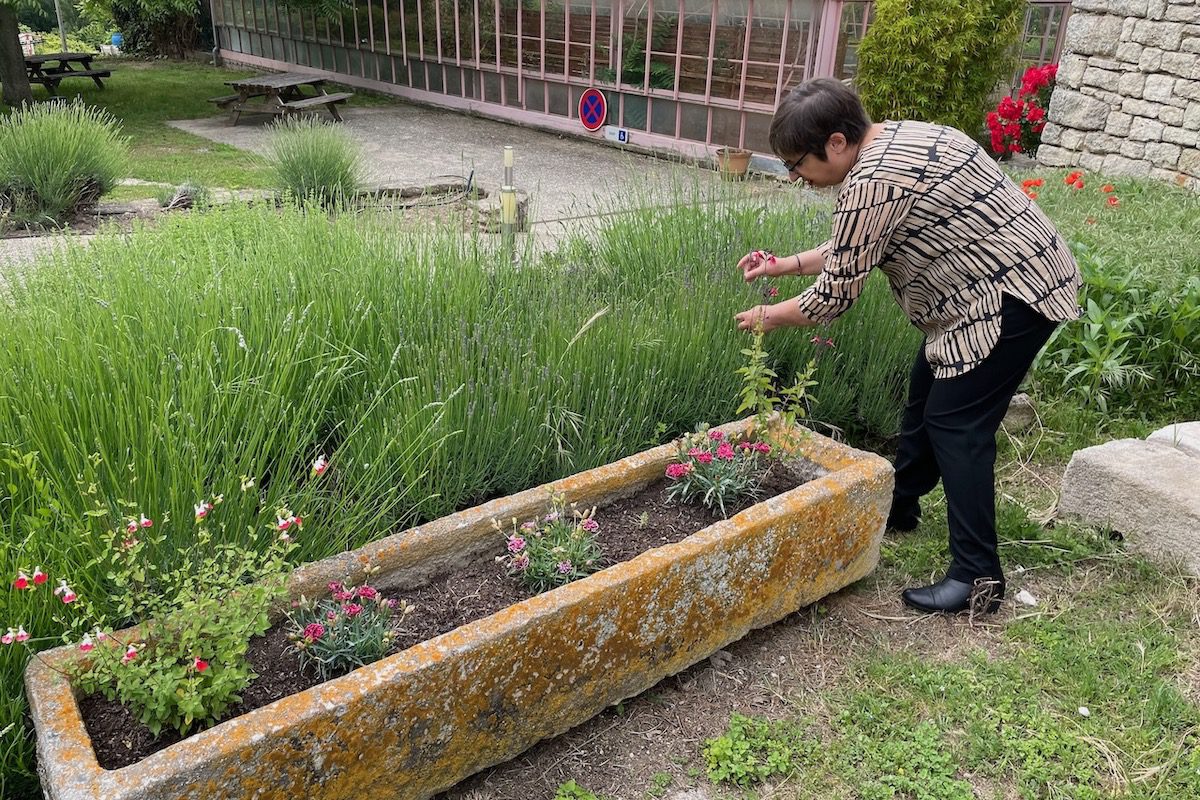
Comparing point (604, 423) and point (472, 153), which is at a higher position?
point (604, 423)

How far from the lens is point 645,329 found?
3.12 meters

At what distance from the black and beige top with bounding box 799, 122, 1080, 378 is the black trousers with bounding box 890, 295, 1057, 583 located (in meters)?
0.05

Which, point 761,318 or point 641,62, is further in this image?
point 641,62

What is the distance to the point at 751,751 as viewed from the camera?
7.43 feet

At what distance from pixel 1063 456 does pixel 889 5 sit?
6.40 meters

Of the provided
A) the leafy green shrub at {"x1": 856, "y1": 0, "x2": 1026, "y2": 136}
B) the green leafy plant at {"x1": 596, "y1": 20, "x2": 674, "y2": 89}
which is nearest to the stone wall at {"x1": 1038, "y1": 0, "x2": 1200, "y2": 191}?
the leafy green shrub at {"x1": 856, "y1": 0, "x2": 1026, "y2": 136}

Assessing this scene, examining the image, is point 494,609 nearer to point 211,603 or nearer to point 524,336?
point 211,603

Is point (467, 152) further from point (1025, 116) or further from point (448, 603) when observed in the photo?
point (448, 603)

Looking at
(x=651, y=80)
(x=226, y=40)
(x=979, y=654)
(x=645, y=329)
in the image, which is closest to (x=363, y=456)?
(x=645, y=329)

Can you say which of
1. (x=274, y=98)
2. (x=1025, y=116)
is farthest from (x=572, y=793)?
(x=274, y=98)

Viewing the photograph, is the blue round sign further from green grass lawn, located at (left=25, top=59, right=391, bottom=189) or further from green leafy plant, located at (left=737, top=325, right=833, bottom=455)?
green leafy plant, located at (left=737, top=325, right=833, bottom=455)

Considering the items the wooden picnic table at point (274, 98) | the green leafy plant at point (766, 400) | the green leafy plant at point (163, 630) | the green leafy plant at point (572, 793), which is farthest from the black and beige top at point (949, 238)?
the wooden picnic table at point (274, 98)

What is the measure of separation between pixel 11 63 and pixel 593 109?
26.5ft

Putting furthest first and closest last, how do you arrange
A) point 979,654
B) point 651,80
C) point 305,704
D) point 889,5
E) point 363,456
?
point 651,80, point 889,5, point 979,654, point 363,456, point 305,704
